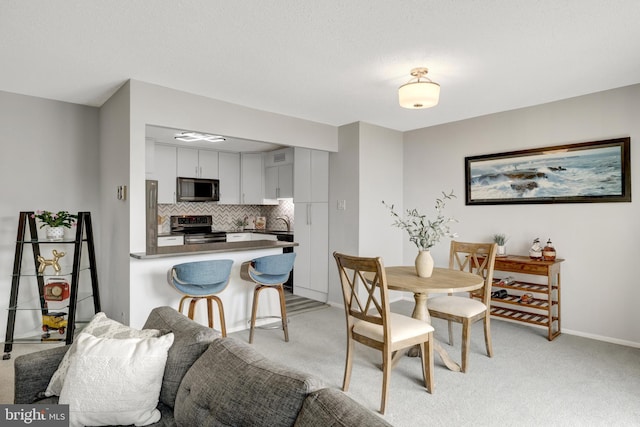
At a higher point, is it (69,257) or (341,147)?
(341,147)

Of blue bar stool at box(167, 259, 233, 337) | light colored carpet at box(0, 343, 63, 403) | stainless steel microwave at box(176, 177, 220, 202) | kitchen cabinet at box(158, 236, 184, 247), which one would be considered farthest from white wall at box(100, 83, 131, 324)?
stainless steel microwave at box(176, 177, 220, 202)

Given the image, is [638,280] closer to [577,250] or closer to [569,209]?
[577,250]

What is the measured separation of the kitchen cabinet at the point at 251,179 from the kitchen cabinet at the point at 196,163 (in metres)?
0.47

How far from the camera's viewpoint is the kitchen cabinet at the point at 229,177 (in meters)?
6.42

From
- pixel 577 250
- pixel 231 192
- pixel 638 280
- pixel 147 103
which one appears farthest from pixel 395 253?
pixel 147 103

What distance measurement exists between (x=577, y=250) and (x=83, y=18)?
181 inches

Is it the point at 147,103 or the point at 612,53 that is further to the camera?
the point at 147,103

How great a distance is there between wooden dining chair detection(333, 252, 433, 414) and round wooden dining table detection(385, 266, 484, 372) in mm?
239

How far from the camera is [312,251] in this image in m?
5.33

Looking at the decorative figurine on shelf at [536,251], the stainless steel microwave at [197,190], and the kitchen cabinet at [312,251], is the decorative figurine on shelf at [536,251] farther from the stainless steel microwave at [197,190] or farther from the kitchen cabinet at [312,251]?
the stainless steel microwave at [197,190]

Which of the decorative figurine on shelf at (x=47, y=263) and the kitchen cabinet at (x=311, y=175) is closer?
the decorative figurine on shelf at (x=47, y=263)

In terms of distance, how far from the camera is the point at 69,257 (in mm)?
4000

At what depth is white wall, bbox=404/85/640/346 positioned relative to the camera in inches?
138

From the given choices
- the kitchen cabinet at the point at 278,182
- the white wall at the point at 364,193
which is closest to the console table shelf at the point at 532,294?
the white wall at the point at 364,193
